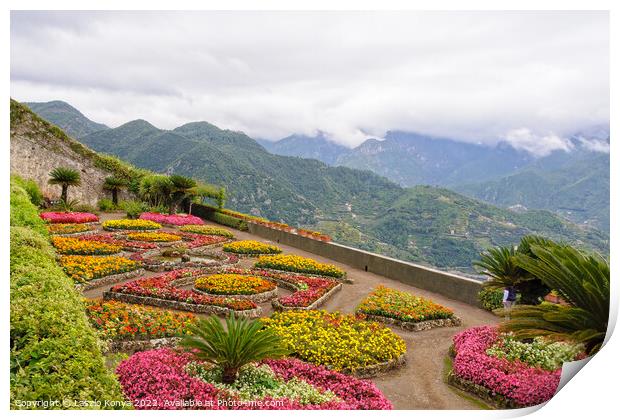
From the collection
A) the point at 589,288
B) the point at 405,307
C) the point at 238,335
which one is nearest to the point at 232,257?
the point at 405,307

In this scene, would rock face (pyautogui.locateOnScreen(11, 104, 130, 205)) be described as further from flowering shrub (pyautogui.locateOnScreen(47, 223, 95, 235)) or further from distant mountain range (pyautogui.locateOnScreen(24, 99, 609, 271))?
distant mountain range (pyautogui.locateOnScreen(24, 99, 609, 271))

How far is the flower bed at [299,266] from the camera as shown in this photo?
55.2 feet

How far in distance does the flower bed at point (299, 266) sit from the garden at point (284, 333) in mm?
1335

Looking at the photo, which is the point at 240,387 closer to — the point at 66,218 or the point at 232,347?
the point at 232,347

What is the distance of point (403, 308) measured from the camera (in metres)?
12.3

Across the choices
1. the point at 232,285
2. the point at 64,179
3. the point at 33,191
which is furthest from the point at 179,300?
the point at 64,179

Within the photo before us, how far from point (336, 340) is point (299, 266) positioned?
27.7 ft

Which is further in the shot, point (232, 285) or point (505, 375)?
point (232, 285)

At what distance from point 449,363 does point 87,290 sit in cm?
986

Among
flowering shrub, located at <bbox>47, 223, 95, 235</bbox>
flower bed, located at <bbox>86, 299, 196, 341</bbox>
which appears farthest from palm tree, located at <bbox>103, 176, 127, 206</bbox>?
flower bed, located at <bbox>86, 299, 196, 341</bbox>

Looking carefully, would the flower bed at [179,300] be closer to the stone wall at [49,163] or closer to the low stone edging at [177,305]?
the low stone edging at [177,305]

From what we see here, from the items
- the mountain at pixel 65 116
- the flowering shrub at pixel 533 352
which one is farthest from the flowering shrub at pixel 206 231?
the mountain at pixel 65 116
